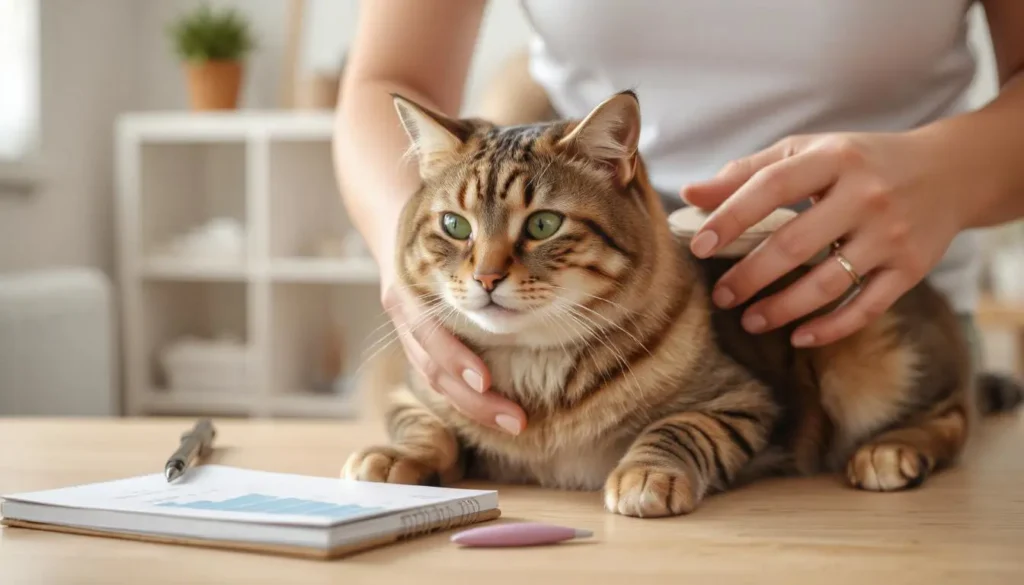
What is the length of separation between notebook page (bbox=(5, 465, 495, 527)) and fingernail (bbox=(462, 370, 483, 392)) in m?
0.15

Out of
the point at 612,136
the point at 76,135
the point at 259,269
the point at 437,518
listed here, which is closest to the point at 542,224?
the point at 612,136

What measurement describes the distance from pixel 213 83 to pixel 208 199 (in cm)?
59

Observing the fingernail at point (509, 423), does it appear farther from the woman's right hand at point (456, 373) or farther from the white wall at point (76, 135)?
the white wall at point (76, 135)

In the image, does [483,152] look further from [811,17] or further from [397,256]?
[811,17]

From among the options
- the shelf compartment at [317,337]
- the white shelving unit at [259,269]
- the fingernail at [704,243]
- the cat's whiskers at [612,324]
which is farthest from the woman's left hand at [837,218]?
the shelf compartment at [317,337]

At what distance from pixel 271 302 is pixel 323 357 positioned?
1.24 feet

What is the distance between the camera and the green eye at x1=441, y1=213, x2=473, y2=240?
3.47 feet

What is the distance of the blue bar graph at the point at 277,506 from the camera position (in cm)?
77

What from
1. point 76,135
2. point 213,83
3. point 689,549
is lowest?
point 689,549

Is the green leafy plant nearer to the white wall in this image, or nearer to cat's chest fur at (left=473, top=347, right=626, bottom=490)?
the white wall

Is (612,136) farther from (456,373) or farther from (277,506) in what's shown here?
(277,506)

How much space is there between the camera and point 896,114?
4.57 feet

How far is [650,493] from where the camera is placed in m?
0.89

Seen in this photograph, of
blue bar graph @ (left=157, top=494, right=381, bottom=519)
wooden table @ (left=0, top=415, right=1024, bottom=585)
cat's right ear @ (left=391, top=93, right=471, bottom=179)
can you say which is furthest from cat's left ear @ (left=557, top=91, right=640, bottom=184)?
blue bar graph @ (left=157, top=494, right=381, bottom=519)
